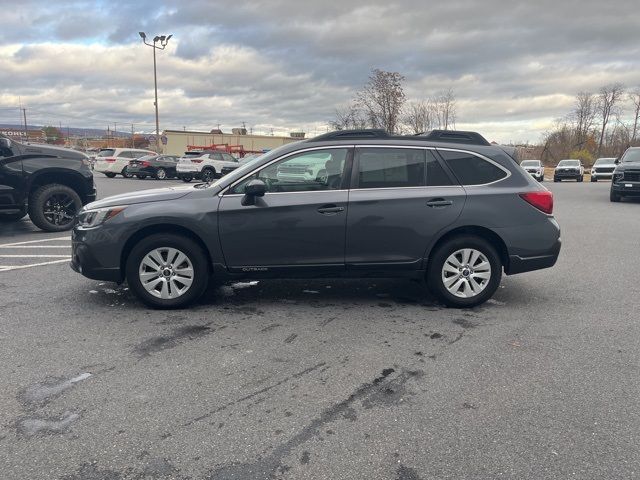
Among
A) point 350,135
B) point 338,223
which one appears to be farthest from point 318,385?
point 350,135

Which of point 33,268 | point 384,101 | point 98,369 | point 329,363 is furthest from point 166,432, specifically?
point 384,101

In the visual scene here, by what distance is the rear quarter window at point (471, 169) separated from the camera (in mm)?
5305

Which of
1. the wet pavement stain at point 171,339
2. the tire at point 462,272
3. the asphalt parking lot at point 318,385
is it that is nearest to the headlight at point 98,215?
the asphalt parking lot at point 318,385

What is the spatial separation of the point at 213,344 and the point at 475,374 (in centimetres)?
208

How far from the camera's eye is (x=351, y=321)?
491 cm

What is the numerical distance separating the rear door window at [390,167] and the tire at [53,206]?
695 cm

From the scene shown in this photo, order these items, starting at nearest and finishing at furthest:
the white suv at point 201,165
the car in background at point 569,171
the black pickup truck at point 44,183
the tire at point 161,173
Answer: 1. the black pickup truck at point 44,183
2. the white suv at point 201,165
3. the tire at point 161,173
4. the car in background at point 569,171

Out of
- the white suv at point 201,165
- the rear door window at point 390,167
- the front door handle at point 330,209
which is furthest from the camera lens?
the white suv at point 201,165

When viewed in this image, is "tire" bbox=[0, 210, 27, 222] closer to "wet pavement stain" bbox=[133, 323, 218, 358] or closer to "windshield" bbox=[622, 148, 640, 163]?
"wet pavement stain" bbox=[133, 323, 218, 358]

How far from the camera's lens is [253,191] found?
16.2 ft

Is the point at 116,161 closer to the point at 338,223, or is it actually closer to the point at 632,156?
the point at 632,156

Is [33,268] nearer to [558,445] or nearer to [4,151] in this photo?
[4,151]

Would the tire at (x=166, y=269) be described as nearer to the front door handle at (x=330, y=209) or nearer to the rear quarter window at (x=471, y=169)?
the front door handle at (x=330, y=209)

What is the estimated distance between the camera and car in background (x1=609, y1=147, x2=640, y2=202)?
16.5 meters
